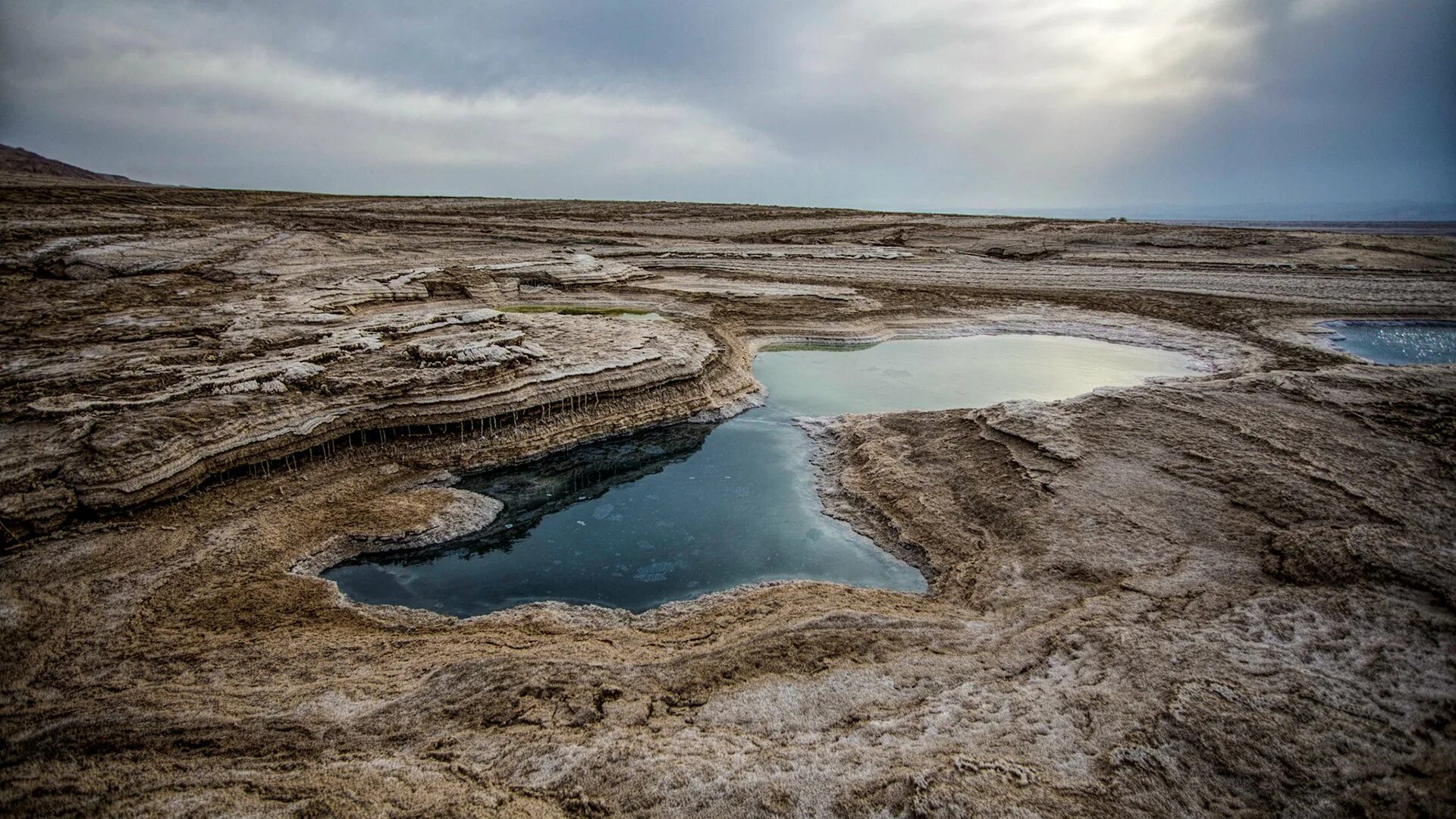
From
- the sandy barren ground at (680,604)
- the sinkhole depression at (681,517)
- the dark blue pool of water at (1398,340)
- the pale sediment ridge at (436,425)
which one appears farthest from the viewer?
the dark blue pool of water at (1398,340)

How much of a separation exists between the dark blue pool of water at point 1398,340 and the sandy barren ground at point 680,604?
51.4 inches

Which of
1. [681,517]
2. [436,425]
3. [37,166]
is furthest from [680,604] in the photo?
[37,166]

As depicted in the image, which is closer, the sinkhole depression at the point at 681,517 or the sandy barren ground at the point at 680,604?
the sandy barren ground at the point at 680,604

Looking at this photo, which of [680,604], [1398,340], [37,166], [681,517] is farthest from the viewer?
[37,166]

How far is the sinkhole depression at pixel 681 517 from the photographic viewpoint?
7219 mm

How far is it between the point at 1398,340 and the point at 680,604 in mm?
18614

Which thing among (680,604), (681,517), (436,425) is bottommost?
(680,604)

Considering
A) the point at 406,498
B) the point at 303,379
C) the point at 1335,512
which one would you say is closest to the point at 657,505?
the point at 406,498

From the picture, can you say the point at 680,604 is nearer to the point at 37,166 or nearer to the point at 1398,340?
the point at 1398,340

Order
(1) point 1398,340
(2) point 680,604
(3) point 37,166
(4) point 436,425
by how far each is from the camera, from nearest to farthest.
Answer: (2) point 680,604
(4) point 436,425
(1) point 1398,340
(3) point 37,166

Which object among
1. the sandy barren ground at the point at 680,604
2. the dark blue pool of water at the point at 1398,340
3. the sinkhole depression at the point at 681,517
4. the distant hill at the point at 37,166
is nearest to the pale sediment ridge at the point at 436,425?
the sandy barren ground at the point at 680,604

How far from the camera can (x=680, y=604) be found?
6668 mm

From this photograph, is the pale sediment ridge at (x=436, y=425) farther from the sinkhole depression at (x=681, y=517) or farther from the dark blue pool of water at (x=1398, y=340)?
the dark blue pool of water at (x=1398, y=340)

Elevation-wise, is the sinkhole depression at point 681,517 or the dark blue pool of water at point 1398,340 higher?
the dark blue pool of water at point 1398,340
